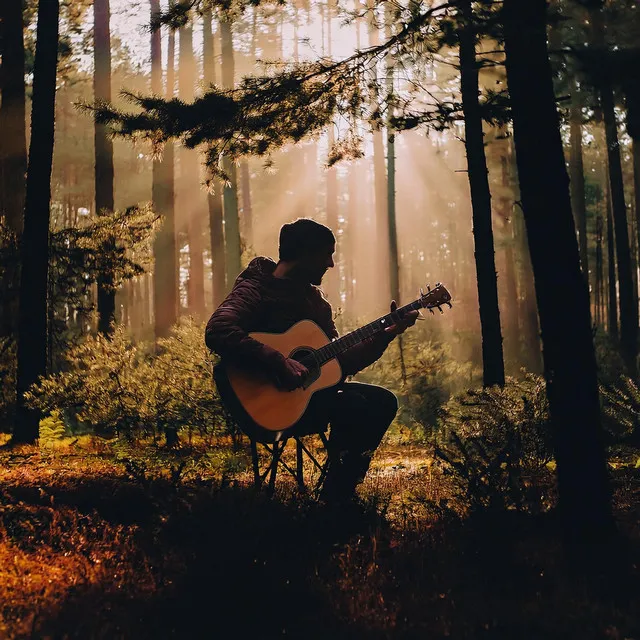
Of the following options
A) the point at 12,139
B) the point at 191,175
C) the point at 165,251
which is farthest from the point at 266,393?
the point at 191,175

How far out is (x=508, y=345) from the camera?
27.8m

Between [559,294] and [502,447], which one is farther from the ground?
[559,294]

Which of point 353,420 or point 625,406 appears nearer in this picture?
point 353,420

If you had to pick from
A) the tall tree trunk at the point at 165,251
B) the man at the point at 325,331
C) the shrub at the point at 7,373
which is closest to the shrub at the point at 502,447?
the man at the point at 325,331

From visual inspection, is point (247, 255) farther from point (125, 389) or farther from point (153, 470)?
point (153, 470)

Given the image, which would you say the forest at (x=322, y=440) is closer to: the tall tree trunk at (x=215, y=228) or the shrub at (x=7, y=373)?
the shrub at (x=7, y=373)

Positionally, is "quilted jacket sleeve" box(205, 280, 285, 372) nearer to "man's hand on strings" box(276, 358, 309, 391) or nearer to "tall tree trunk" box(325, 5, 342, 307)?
"man's hand on strings" box(276, 358, 309, 391)

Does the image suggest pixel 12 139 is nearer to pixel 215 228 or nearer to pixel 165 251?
pixel 165 251

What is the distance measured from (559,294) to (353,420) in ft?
5.27

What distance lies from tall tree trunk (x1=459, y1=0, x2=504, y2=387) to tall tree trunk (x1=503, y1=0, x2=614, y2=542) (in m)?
4.15

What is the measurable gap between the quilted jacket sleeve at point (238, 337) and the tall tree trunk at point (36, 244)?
16.9ft

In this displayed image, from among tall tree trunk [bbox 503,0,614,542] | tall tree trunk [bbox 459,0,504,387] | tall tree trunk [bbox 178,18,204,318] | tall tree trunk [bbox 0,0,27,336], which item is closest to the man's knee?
tall tree trunk [bbox 503,0,614,542]

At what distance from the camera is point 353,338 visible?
453 cm

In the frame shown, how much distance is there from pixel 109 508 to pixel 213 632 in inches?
76.1
